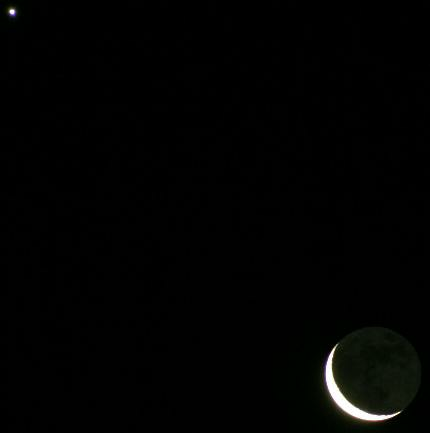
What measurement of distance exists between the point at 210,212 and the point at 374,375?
208 centimetres

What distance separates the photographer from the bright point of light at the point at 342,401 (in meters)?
4.51

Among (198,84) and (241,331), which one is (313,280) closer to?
(241,331)

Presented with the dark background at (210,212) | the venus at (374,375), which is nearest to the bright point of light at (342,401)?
the venus at (374,375)

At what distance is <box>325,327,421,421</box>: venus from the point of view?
4.42 meters

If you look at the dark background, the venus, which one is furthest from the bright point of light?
the dark background

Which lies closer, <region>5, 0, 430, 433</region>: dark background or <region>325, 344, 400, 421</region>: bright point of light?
<region>325, 344, 400, 421</region>: bright point of light

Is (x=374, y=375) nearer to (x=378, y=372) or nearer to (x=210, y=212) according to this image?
(x=378, y=372)

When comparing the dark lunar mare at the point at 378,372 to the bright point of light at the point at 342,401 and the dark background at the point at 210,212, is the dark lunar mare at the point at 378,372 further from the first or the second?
the dark background at the point at 210,212

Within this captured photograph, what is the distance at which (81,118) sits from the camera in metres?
4.93

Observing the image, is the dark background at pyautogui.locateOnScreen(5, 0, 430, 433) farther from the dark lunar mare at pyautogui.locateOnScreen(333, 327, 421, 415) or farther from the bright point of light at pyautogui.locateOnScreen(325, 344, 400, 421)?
the dark lunar mare at pyautogui.locateOnScreen(333, 327, 421, 415)

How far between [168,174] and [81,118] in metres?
0.95

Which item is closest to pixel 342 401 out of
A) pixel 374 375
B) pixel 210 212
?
pixel 374 375

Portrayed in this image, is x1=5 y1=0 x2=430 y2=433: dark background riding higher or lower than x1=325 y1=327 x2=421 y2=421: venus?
higher

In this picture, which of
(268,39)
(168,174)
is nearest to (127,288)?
(168,174)
